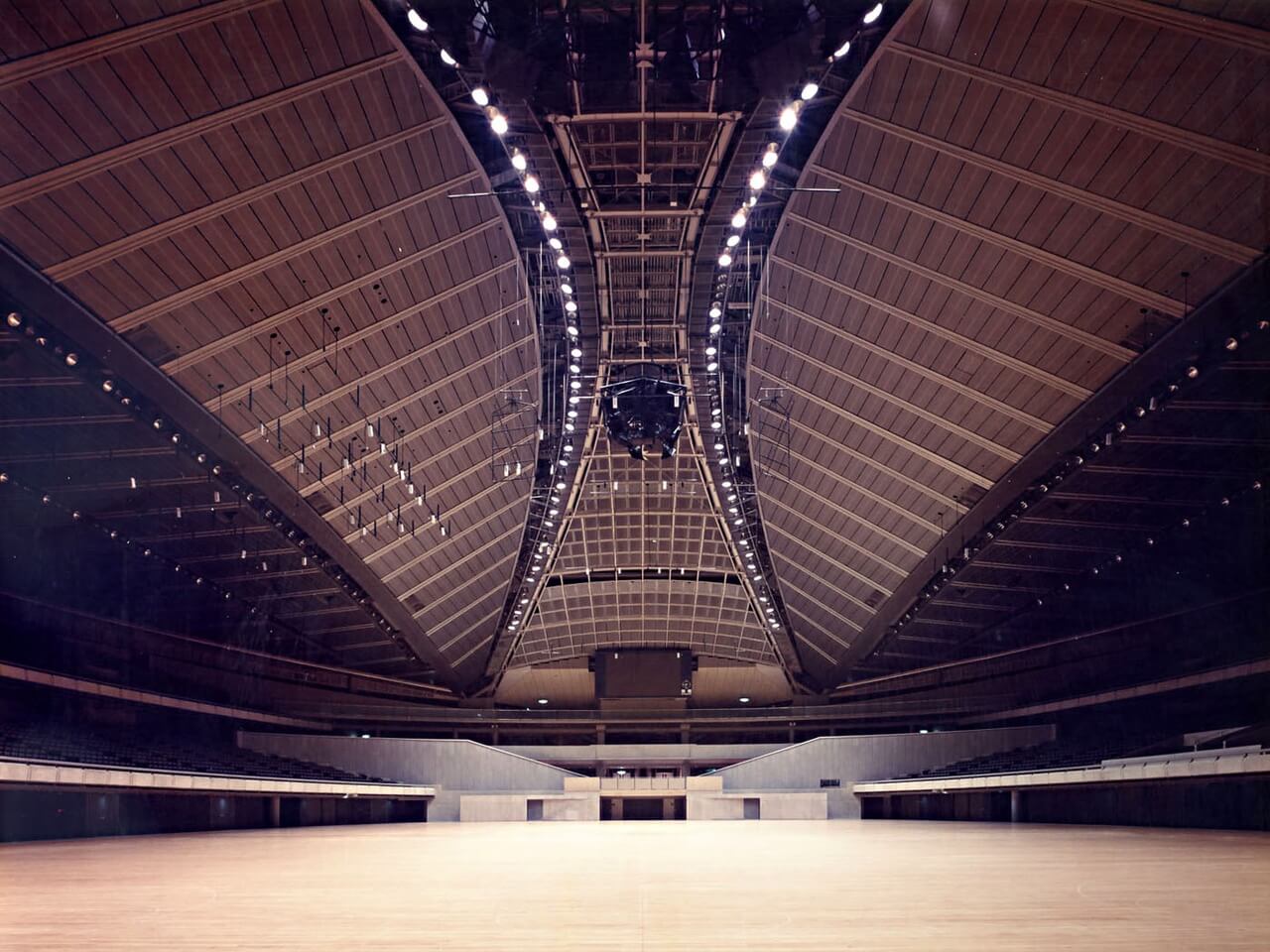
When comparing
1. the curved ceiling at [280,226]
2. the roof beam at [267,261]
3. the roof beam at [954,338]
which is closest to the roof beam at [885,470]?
the roof beam at [954,338]

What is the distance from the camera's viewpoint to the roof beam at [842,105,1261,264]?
23375mm

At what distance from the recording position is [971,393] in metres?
33.5

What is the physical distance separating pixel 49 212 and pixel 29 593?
864 inches

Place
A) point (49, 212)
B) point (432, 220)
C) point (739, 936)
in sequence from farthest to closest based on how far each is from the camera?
1. point (432, 220)
2. point (49, 212)
3. point (739, 936)

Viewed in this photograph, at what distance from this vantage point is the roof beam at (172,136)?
21141 millimetres

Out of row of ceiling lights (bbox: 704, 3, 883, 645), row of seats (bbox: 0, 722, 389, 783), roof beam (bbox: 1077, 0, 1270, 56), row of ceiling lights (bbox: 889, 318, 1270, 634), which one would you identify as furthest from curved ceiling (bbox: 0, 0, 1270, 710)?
row of seats (bbox: 0, 722, 389, 783)

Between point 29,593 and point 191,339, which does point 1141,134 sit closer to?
point 191,339

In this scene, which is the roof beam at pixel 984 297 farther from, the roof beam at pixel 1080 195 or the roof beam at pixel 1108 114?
the roof beam at pixel 1108 114

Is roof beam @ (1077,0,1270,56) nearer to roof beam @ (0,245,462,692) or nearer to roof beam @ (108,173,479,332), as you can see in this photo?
roof beam @ (108,173,479,332)

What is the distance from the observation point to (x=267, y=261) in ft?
88.6

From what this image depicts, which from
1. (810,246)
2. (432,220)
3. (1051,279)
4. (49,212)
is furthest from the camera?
(810,246)

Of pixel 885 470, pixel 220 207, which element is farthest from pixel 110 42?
pixel 885 470

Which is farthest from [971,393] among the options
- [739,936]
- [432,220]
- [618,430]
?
[739,936]

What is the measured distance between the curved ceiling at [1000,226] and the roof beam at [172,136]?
34.5 ft
